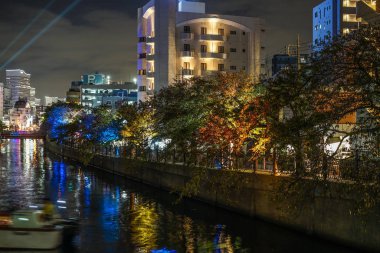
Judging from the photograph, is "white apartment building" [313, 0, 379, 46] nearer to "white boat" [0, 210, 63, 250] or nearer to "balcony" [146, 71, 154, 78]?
"balcony" [146, 71, 154, 78]

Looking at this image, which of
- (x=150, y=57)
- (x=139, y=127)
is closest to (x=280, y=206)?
(x=139, y=127)

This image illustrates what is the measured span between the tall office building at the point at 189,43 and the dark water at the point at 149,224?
1628 inches

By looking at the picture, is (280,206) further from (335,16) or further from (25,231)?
(335,16)

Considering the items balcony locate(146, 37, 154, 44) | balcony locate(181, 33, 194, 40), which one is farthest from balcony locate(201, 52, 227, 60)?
balcony locate(146, 37, 154, 44)

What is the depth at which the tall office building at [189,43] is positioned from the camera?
87312 millimetres

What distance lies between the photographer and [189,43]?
89250mm

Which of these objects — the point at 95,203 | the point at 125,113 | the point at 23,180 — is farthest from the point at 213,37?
the point at 95,203

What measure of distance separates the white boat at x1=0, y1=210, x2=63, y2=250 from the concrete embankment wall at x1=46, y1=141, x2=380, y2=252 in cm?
985

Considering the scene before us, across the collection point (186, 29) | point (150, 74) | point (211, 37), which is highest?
point (186, 29)

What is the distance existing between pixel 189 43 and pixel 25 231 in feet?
227

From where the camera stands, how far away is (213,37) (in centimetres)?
9081

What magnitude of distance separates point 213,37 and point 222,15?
4280mm

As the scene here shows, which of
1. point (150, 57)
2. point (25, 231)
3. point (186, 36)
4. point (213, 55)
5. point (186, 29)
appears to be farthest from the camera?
point (213, 55)

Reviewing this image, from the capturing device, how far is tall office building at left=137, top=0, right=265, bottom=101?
87312 mm
